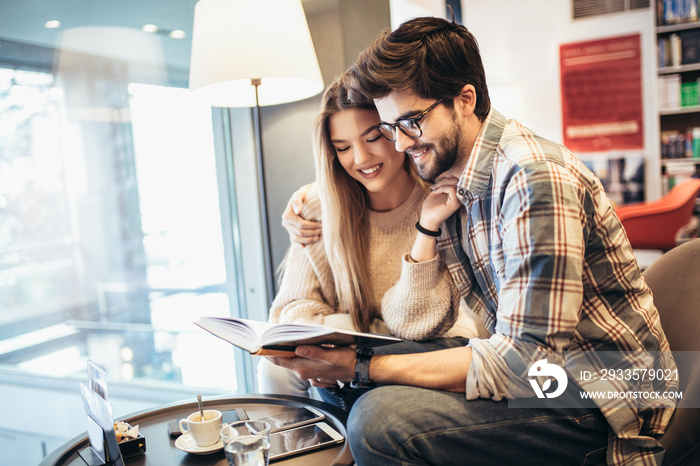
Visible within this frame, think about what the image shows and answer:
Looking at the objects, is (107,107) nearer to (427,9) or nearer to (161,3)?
(161,3)

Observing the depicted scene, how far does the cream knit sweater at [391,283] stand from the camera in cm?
156

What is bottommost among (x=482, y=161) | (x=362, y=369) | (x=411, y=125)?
(x=362, y=369)

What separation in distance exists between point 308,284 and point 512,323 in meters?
0.85

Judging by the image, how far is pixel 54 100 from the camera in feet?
7.03

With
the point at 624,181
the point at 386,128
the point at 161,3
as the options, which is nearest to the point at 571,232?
the point at 386,128

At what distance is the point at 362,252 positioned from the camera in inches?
71.6

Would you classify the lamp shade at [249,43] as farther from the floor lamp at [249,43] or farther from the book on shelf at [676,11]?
the book on shelf at [676,11]

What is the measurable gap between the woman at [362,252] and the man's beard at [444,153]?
0.16 m

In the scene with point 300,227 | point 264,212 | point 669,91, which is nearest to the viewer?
point 300,227

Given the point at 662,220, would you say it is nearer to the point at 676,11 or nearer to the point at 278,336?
the point at 676,11

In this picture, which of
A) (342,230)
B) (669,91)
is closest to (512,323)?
(342,230)

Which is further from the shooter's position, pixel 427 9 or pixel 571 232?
pixel 427 9

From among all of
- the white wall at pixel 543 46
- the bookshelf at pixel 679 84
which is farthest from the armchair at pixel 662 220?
the white wall at pixel 543 46

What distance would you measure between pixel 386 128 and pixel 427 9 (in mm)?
3469
